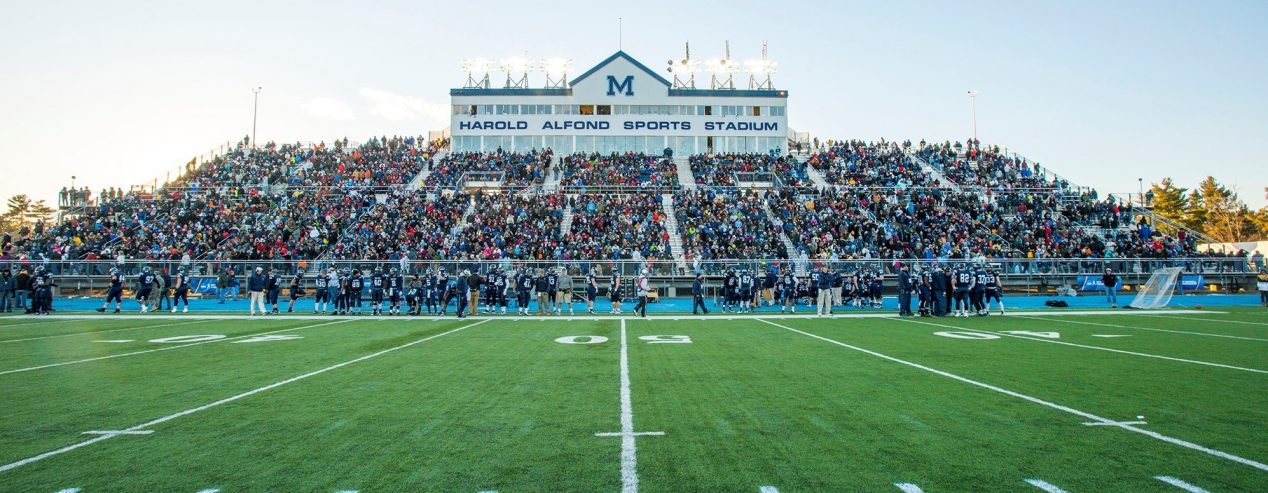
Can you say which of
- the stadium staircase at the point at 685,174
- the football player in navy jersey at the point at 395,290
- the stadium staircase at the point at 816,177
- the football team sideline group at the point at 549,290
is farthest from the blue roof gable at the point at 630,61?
the football player in navy jersey at the point at 395,290

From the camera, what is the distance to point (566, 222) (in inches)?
1430

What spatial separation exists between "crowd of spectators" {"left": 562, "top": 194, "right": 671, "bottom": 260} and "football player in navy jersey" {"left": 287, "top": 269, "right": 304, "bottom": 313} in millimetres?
10825

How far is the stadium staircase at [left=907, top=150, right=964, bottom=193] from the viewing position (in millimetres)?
41781

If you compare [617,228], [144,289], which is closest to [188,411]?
[144,289]

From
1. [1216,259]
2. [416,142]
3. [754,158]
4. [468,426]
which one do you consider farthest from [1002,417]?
[416,142]

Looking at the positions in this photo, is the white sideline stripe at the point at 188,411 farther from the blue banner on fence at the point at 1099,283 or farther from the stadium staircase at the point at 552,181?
the stadium staircase at the point at 552,181

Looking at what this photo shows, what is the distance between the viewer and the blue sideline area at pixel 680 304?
25.6 meters

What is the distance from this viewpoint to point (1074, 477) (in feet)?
14.5

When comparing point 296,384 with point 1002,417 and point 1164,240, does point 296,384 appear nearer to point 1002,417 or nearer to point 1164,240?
point 1002,417

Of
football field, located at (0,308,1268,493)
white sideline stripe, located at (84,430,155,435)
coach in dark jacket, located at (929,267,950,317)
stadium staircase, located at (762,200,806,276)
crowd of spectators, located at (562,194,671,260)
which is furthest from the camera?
crowd of spectators, located at (562,194,671,260)

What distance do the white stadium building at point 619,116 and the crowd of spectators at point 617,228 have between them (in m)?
11.7

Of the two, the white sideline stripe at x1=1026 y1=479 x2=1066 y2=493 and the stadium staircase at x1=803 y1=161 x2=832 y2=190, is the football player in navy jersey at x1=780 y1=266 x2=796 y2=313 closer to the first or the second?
the stadium staircase at x1=803 y1=161 x2=832 y2=190

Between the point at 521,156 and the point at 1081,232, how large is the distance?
3423 cm

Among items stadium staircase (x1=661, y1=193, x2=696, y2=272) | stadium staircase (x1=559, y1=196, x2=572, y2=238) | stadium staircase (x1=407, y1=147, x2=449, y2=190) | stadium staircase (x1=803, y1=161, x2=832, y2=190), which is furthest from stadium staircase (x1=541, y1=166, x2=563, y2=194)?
stadium staircase (x1=803, y1=161, x2=832, y2=190)
